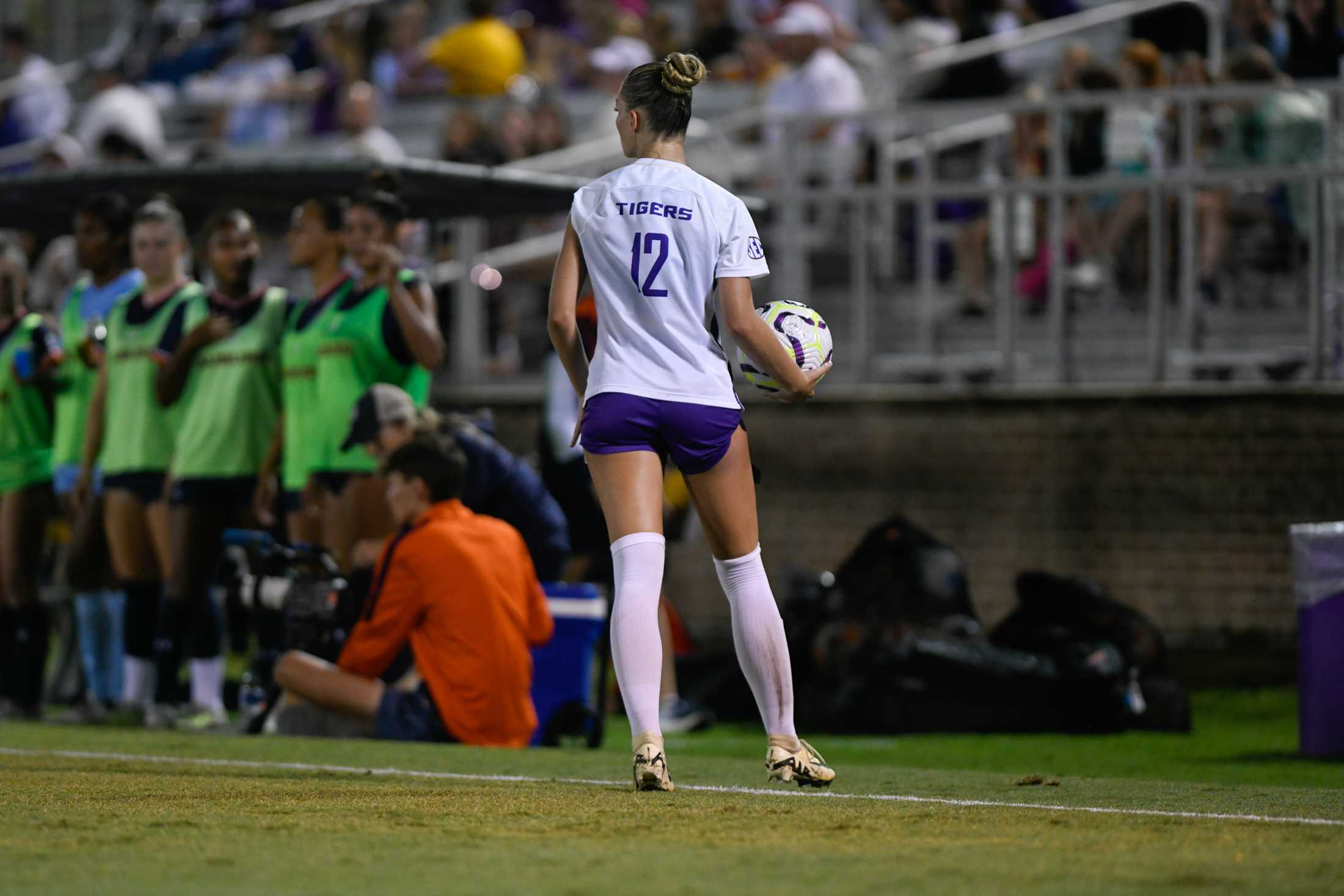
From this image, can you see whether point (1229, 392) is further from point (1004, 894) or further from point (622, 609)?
point (1004, 894)

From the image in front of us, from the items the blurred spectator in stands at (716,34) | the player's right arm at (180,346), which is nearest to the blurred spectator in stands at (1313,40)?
the blurred spectator in stands at (716,34)

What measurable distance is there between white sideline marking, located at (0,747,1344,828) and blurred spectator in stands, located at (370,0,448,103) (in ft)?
39.4

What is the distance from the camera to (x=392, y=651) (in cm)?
875

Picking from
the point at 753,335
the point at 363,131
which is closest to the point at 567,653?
the point at 753,335

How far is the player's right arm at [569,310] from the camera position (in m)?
6.12

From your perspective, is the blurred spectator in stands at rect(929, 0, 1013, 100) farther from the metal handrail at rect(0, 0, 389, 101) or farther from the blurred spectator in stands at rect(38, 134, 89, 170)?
the metal handrail at rect(0, 0, 389, 101)

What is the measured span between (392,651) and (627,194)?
3.16 meters

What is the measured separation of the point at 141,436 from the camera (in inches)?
422

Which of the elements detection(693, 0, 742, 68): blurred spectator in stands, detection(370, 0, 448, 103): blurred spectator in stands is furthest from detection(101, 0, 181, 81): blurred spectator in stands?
detection(693, 0, 742, 68): blurred spectator in stands

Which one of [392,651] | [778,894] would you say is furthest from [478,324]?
[778,894]

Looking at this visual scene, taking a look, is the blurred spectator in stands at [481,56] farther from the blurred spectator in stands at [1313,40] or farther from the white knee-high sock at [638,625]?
the white knee-high sock at [638,625]

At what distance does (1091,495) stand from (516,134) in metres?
5.78

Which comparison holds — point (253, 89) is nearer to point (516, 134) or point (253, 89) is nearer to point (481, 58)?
point (481, 58)

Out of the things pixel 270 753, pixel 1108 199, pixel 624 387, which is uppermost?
pixel 1108 199
